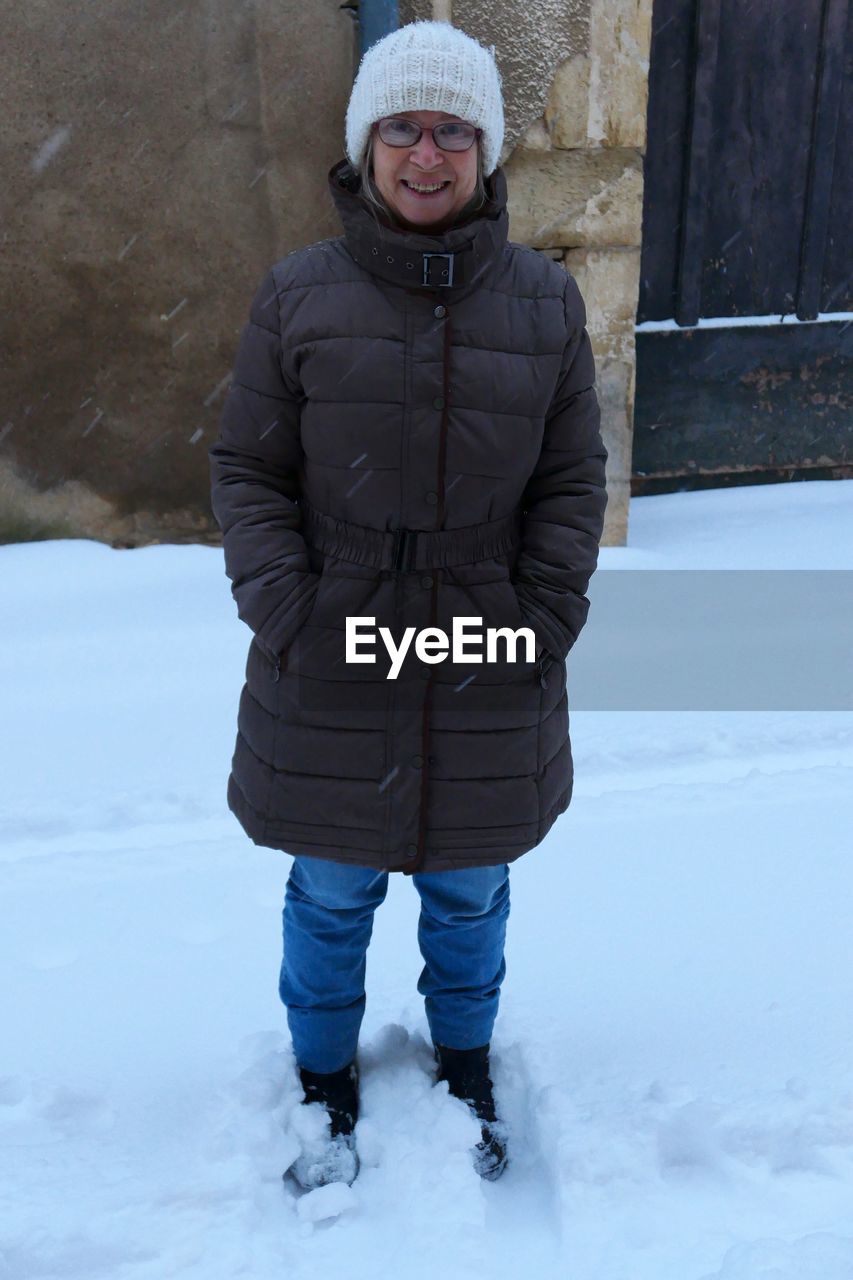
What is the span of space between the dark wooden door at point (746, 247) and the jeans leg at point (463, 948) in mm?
3371

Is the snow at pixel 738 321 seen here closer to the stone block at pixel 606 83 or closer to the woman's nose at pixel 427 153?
the stone block at pixel 606 83

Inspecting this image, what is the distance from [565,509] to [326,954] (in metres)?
0.71

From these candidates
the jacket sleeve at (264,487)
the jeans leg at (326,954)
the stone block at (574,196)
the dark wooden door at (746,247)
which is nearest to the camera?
the jacket sleeve at (264,487)

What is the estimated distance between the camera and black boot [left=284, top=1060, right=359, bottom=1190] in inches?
66.8

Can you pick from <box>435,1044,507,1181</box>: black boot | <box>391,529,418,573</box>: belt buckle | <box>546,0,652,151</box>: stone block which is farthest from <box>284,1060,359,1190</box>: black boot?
<box>546,0,652,151</box>: stone block

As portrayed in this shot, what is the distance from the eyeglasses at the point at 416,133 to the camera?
146 centimetres

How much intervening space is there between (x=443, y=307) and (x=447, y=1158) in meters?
1.16

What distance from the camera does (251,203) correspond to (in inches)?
147

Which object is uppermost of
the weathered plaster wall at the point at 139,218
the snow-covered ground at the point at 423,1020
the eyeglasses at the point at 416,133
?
the eyeglasses at the point at 416,133

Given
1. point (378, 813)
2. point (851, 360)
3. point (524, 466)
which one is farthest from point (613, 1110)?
point (851, 360)

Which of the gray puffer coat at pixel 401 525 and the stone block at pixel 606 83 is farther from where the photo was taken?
the stone block at pixel 606 83

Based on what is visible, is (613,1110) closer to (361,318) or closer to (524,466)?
(524,466)

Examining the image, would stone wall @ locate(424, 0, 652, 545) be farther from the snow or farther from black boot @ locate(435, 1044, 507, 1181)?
black boot @ locate(435, 1044, 507, 1181)

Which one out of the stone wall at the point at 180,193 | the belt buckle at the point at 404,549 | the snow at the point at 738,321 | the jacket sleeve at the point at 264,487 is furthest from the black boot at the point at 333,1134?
the snow at the point at 738,321
